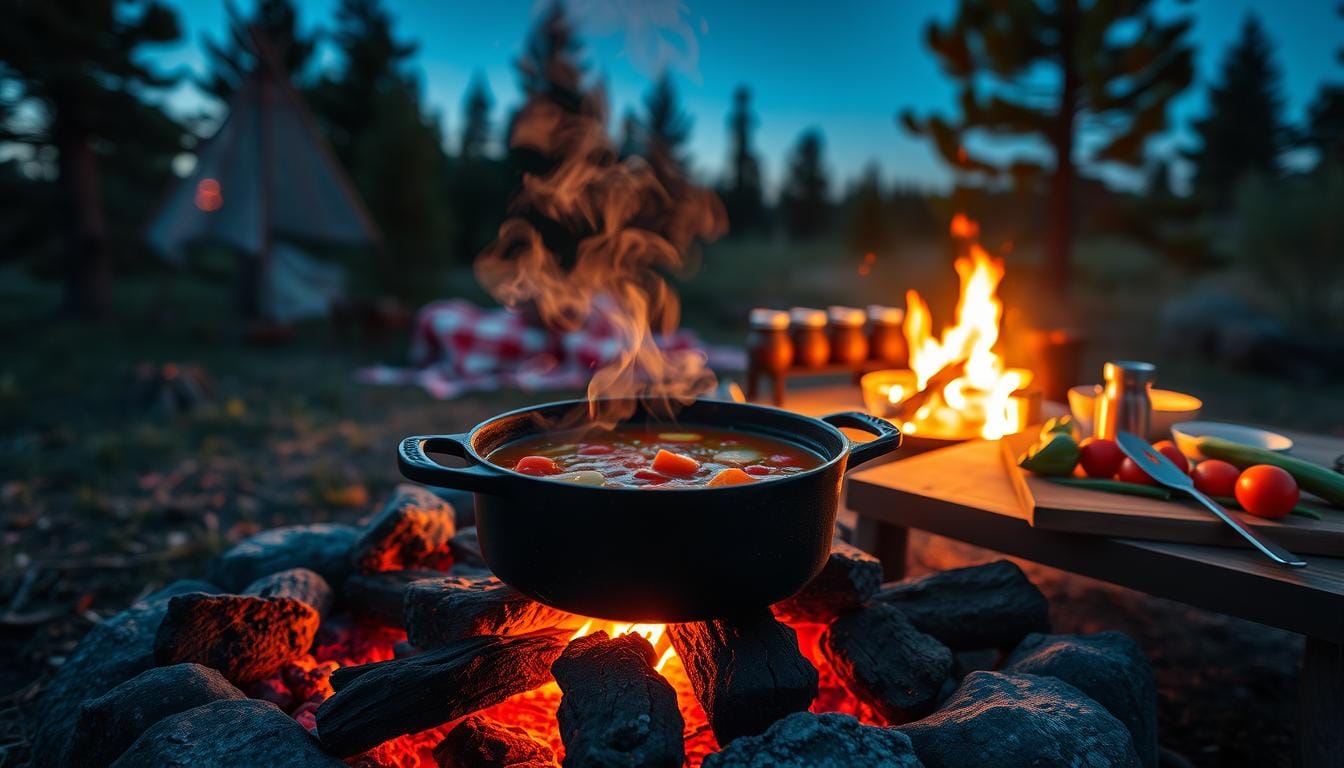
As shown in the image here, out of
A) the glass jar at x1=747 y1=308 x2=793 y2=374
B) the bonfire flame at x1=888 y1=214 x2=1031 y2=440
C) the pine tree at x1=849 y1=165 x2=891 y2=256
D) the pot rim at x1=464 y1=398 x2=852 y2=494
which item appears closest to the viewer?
the pot rim at x1=464 y1=398 x2=852 y2=494

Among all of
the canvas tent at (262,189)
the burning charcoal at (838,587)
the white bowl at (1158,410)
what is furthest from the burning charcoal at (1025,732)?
the canvas tent at (262,189)

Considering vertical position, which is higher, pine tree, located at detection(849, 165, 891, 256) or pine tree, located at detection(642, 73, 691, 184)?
pine tree, located at detection(642, 73, 691, 184)

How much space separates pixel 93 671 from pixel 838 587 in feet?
6.18

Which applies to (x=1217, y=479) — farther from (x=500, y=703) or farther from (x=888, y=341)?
(x=888, y=341)

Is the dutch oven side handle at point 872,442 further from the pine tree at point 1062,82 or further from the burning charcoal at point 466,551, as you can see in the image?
the pine tree at point 1062,82

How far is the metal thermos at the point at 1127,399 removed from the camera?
90.4 inches

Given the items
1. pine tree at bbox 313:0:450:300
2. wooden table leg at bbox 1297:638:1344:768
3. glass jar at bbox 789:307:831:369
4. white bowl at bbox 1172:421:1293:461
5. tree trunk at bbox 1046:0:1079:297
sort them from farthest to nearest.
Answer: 1. pine tree at bbox 313:0:450:300
2. tree trunk at bbox 1046:0:1079:297
3. glass jar at bbox 789:307:831:369
4. white bowl at bbox 1172:421:1293:461
5. wooden table leg at bbox 1297:638:1344:768

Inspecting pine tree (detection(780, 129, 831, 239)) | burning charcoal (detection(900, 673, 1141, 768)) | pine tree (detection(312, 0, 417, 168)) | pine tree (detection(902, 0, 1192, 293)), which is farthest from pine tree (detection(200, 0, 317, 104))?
pine tree (detection(780, 129, 831, 239))

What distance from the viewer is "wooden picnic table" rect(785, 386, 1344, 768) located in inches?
62.1

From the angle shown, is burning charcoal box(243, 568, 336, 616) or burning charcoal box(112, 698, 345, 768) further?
burning charcoal box(243, 568, 336, 616)

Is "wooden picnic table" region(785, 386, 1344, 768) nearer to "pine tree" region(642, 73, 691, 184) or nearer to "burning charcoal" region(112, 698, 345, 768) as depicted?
"burning charcoal" region(112, 698, 345, 768)

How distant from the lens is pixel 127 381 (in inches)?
260

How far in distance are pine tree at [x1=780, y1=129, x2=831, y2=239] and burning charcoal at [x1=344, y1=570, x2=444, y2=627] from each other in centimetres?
3677

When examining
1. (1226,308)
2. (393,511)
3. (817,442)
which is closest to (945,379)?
(817,442)
